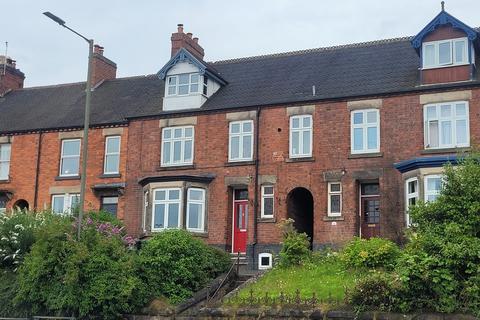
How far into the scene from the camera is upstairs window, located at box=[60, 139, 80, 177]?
122 ft

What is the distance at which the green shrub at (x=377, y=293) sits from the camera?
65.2 feet

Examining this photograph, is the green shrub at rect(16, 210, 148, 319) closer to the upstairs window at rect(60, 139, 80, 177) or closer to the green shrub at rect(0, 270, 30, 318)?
the green shrub at rect(0, 270, 30, 318)

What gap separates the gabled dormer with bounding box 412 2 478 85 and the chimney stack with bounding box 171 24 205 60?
12144mm

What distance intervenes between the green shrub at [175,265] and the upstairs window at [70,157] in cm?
1207

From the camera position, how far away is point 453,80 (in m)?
29.5

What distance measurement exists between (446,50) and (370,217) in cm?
779

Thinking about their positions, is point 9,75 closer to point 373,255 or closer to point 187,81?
point 187,81

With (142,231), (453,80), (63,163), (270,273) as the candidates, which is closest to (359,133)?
(453,80)

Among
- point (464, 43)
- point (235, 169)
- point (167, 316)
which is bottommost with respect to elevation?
point (167, 316)

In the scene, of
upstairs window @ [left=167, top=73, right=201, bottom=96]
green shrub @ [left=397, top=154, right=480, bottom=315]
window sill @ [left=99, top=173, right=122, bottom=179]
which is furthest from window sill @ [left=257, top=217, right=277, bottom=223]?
green shrub @ [left=397, top=154, right=480, bottom=315]

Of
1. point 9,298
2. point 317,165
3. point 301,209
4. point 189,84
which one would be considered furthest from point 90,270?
point 189,84

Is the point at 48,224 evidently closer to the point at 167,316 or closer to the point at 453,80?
the point at 167,316

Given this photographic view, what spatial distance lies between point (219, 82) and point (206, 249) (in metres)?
11.2

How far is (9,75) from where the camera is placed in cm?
4531
